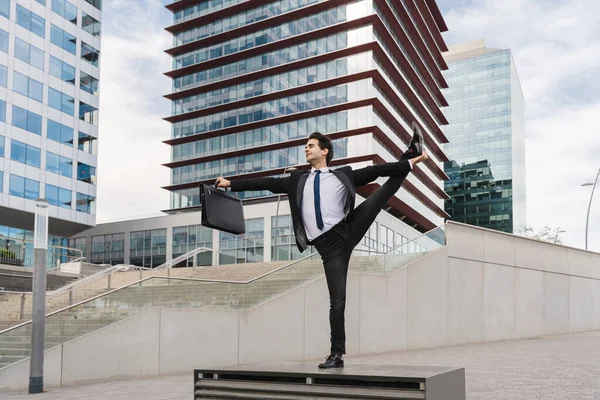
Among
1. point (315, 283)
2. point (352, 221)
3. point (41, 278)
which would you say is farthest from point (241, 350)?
point (352, 221)

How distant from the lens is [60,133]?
46.6 meters

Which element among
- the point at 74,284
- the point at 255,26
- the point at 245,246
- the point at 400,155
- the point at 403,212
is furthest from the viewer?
the point at 255,26

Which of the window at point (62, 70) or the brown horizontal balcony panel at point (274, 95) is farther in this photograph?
the brown horizontal balcony panel at point (274, 95)

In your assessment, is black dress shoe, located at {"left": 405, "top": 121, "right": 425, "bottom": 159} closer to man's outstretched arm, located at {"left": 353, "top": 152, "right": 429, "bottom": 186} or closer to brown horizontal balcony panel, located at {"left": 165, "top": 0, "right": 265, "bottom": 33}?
man's outstretched arm, located at {"left": 353, "top": 152, "right": 429, "bottom": 186}

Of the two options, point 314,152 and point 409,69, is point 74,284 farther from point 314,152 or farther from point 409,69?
point 409,69

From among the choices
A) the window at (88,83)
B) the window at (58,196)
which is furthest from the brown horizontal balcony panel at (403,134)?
the window at (58,196)

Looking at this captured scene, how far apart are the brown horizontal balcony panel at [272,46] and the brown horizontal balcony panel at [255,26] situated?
2097 mm

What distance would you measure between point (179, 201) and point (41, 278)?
5655 cm

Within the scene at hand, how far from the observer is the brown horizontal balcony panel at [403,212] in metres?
55.5

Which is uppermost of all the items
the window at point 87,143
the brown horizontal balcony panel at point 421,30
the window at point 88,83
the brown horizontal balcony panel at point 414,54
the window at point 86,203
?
the brown horizontal balcony panel at point 421,30

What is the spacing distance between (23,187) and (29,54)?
8660mm

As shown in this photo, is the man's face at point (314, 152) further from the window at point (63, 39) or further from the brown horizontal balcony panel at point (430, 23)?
the brown horizontal balcony panel at point (430, 23)

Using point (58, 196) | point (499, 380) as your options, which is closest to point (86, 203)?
point (58, 196)

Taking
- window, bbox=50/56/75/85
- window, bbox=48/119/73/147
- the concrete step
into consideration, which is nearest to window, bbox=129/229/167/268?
window, bbox=48/119/73/147
